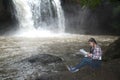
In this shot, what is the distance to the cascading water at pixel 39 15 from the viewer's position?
38812mm

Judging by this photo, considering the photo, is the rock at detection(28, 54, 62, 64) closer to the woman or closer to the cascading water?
the woman

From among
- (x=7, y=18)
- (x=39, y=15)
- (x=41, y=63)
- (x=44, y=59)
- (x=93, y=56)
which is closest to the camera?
(x=93, y=56)

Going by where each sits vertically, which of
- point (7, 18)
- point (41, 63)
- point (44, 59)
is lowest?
point (41, 63)

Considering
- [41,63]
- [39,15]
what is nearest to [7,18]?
[39,15]

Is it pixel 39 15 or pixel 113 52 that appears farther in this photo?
pixel 39 15

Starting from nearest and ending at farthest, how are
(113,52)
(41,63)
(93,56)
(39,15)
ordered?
(93,56)
(113,52)
(41,63)
(39,15)

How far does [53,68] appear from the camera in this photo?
54.9ft

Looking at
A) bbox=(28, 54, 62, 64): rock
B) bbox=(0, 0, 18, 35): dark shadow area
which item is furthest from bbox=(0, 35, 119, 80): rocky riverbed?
bbox=(0, 0, 18, 35): dark shadow area

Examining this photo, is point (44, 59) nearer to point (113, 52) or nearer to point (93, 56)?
point (113, 52)

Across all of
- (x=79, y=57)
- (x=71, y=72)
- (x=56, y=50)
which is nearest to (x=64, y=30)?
(x=56, y=50)

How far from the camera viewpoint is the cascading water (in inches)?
1528

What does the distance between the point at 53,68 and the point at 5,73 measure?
8.19 ft

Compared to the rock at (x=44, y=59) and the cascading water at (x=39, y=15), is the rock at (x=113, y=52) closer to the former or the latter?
the rock at (x=44, y=59)

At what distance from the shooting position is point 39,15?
130 ft
